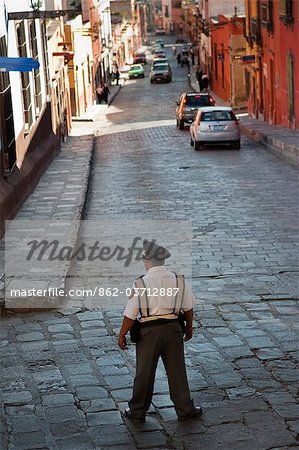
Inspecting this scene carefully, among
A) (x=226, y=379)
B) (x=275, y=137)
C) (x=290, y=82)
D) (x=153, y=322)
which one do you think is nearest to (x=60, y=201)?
(x=226, y=379)

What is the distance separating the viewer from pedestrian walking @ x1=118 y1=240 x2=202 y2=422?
7.55 meters

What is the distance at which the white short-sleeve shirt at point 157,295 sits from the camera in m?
7.53

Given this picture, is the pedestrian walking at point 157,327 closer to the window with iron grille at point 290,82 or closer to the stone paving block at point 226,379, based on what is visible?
the stone paving block at point 226,379

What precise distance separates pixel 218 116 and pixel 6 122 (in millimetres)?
14154

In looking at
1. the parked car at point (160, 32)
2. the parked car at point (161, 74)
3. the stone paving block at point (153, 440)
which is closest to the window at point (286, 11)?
the stone paving block at point (153, 440)

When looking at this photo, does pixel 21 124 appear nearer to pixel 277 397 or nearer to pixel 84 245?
pixel 84 245

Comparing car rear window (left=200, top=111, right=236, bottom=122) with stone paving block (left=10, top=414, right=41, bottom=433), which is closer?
stone paving block (left=10, top=414, right=41, bottom=433)

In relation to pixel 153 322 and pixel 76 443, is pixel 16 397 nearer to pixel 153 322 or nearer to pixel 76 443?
pixel 76 443

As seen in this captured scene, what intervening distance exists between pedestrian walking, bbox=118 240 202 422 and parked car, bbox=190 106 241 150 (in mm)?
22661

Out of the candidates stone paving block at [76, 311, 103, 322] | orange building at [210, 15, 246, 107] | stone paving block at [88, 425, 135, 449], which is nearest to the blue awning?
stone paving block at [76, 311, 103, 322]

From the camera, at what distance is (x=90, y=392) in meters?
8.46

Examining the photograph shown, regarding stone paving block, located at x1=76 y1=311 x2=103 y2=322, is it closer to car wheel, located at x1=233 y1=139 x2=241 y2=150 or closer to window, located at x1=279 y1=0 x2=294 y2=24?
car wheel, located at x1=233 y1=139 x2=241 y2=150

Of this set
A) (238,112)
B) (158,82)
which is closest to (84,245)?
(238,112)

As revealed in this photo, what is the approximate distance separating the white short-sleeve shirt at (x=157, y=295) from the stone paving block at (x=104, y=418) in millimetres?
898
